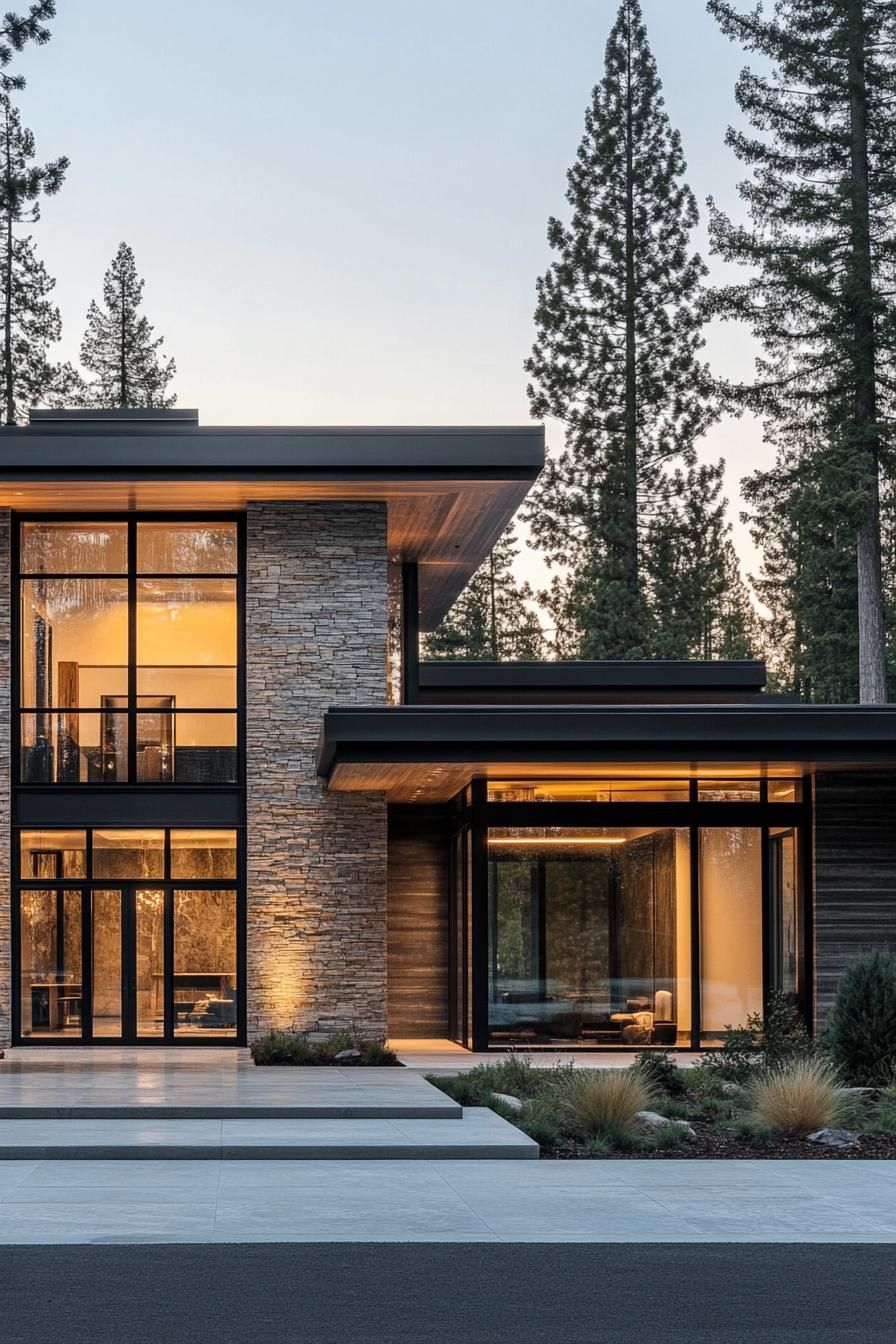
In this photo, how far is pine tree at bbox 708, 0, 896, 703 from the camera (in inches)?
1398

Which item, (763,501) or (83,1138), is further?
(763,501)

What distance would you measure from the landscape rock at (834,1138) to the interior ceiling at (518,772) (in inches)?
260

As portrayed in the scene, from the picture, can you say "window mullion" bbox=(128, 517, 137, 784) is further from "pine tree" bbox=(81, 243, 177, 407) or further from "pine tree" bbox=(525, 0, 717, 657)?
"pine tree" bbox=(81, 243, 177, 407)

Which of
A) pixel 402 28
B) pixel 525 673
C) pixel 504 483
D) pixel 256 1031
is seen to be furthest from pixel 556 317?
pixel 256 1031

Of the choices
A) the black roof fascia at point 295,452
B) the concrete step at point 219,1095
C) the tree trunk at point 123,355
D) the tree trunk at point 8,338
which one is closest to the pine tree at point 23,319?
the tree trunk at point 8,338

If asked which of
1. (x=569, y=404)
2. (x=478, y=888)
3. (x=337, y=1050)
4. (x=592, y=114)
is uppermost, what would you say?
(x=592, y=114)

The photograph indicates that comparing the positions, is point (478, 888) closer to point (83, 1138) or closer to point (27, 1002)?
point (27, 1002)

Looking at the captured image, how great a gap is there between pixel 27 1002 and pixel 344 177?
17395 millimetres

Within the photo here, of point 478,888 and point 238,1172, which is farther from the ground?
point 478,888

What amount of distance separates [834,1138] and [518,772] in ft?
26.7

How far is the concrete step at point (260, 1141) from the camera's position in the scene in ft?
40.8

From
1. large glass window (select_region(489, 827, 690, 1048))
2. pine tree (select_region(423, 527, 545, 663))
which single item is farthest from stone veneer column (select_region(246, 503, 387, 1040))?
pine tree (select_region(423, 527, 545, 663))

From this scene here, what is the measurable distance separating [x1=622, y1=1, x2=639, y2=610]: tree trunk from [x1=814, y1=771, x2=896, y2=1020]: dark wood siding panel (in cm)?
2071

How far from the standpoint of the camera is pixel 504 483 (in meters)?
20.5
